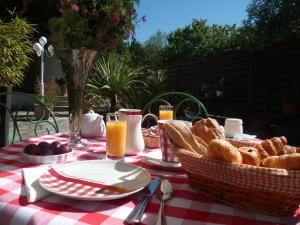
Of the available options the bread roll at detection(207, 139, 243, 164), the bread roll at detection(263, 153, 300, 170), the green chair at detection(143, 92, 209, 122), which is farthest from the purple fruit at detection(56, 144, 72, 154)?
the green chair at detection(143, 92, 209, 122)

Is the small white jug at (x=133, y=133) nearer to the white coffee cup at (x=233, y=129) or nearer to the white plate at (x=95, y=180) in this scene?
the white plate at (x=95, y=180)

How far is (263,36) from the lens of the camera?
20.6ft

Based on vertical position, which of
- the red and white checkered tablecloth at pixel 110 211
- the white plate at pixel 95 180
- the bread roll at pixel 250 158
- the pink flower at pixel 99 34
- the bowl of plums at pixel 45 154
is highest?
the pink flower at pixel 99 34

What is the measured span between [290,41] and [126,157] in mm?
5488

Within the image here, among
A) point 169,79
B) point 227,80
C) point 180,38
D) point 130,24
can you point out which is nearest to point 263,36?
point 227,80

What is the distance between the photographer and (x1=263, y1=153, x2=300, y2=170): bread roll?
23.6 inches

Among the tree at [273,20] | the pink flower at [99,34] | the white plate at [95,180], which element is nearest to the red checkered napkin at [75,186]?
the white plate at [95,180]

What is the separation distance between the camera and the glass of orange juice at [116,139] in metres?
1.02

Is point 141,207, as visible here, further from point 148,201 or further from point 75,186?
point 75,186

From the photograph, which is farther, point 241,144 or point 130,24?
point 130,24

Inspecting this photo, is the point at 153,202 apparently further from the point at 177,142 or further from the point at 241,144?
the point at 241,144

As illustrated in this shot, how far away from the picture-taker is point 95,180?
0.74 meters

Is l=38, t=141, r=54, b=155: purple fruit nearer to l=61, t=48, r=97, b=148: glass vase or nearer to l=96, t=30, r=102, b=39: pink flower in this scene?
l=61, t=48, r=97, b=148: glass vase

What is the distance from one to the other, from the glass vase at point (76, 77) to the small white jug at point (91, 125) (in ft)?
0.63
